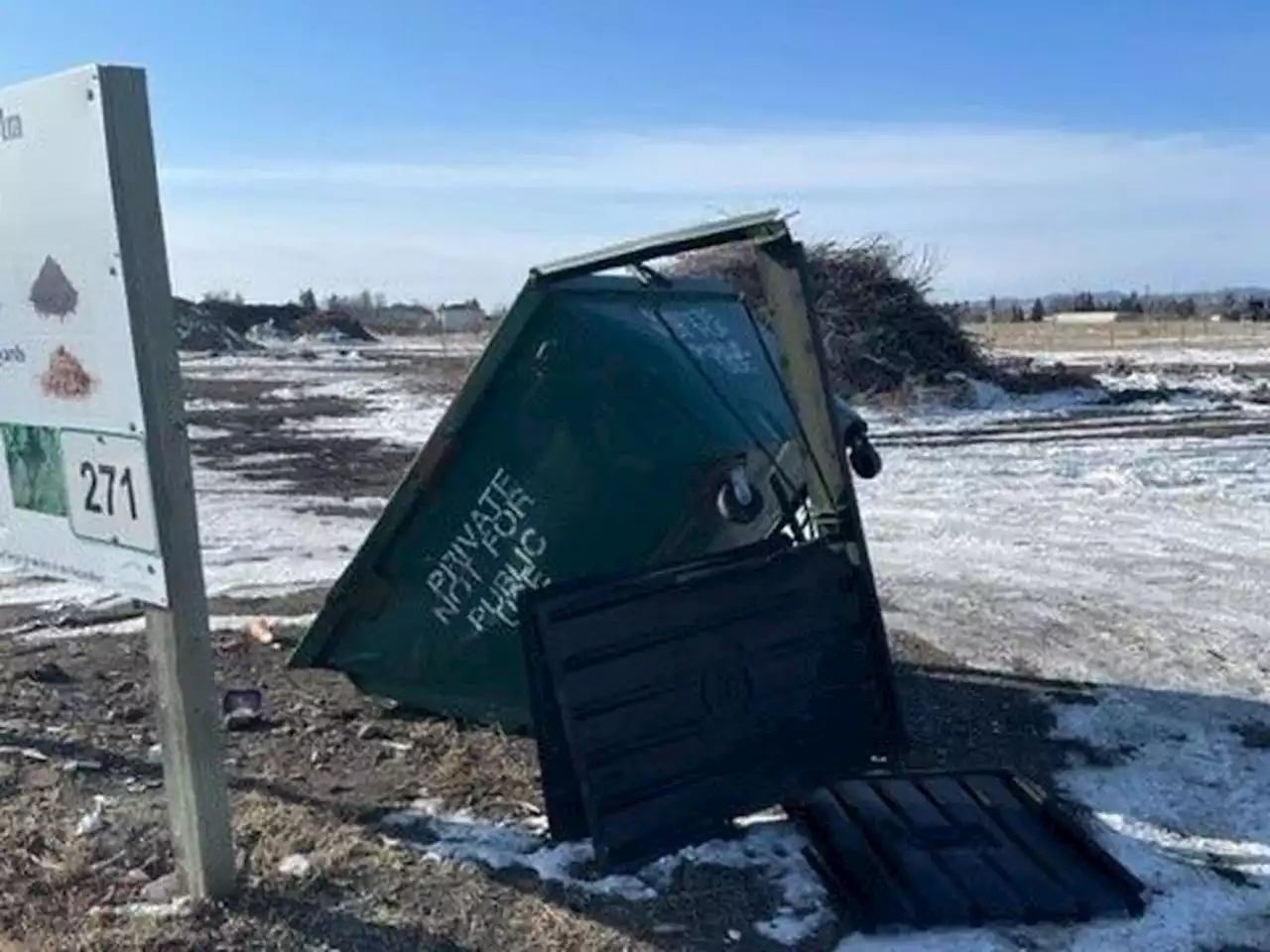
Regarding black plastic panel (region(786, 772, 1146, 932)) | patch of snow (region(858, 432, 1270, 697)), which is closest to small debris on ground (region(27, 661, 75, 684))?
black plastic panel (region(786, 772, 1146, 932))

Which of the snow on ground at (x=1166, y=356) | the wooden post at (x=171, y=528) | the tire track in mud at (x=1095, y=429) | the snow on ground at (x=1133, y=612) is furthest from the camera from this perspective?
the snow on ground at (x=1166, y=356)

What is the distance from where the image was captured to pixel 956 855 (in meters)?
4.05

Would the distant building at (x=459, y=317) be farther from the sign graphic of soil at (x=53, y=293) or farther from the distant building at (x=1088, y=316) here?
the sign graphic of soil at (x=53, y=293)

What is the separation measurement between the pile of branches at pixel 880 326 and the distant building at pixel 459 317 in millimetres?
44751

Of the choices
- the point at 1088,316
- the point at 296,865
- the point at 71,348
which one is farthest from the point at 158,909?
the point at 1088,316

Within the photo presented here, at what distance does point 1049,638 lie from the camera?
23.2ft

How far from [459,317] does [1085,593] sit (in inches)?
2761

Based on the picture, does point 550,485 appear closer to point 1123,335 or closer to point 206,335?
point 1123,335

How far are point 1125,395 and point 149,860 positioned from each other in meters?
19.7

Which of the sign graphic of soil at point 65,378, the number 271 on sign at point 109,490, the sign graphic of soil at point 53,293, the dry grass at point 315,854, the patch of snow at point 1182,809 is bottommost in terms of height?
the patch of snow at point 1182,809

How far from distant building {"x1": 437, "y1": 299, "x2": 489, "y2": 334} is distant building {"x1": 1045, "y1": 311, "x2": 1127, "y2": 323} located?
90.8ft

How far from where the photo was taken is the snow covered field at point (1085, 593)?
4.11 metres

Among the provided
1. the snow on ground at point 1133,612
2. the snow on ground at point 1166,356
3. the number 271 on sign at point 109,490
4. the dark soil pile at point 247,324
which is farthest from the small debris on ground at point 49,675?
the dark soil pile at point 247,324

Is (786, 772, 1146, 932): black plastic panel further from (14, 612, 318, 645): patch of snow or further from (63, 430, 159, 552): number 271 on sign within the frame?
(14, 612, 318, 645): patch of snow
